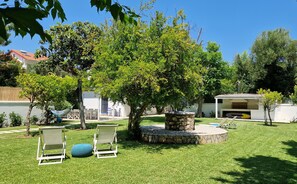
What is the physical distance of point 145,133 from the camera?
38.4 ft

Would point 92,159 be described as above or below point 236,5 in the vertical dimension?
below

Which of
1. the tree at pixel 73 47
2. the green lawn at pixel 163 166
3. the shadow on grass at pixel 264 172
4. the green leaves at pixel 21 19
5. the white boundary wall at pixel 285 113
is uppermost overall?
the tree at pixel 73 47

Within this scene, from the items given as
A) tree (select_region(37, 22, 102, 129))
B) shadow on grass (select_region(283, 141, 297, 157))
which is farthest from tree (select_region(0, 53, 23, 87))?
shadow on grass (select_region(283, 141, 297, 157))

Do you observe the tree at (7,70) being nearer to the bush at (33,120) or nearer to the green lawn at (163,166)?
the bush at (33,120)

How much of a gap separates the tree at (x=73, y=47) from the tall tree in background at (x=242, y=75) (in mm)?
25645

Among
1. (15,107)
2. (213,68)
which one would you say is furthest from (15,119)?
(213,68)

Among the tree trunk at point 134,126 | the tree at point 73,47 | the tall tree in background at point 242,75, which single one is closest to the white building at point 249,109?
the tall tree in background at point 242,75

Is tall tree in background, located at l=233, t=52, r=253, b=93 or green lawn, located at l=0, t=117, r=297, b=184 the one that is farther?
tall tree in background, located at l=233, t=52, r=253, b=93

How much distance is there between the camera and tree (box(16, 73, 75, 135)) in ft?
41.7

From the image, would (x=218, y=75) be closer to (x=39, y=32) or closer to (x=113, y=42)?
(x=113, y=42)

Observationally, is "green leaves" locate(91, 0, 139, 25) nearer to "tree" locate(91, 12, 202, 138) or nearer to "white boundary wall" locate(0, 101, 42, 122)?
"tree" locate(91, 12, 202, 138)

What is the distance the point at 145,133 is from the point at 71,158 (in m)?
4.38

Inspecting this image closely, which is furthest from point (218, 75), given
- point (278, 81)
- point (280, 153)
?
point (280, 153)

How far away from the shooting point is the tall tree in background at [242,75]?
3503 cm
